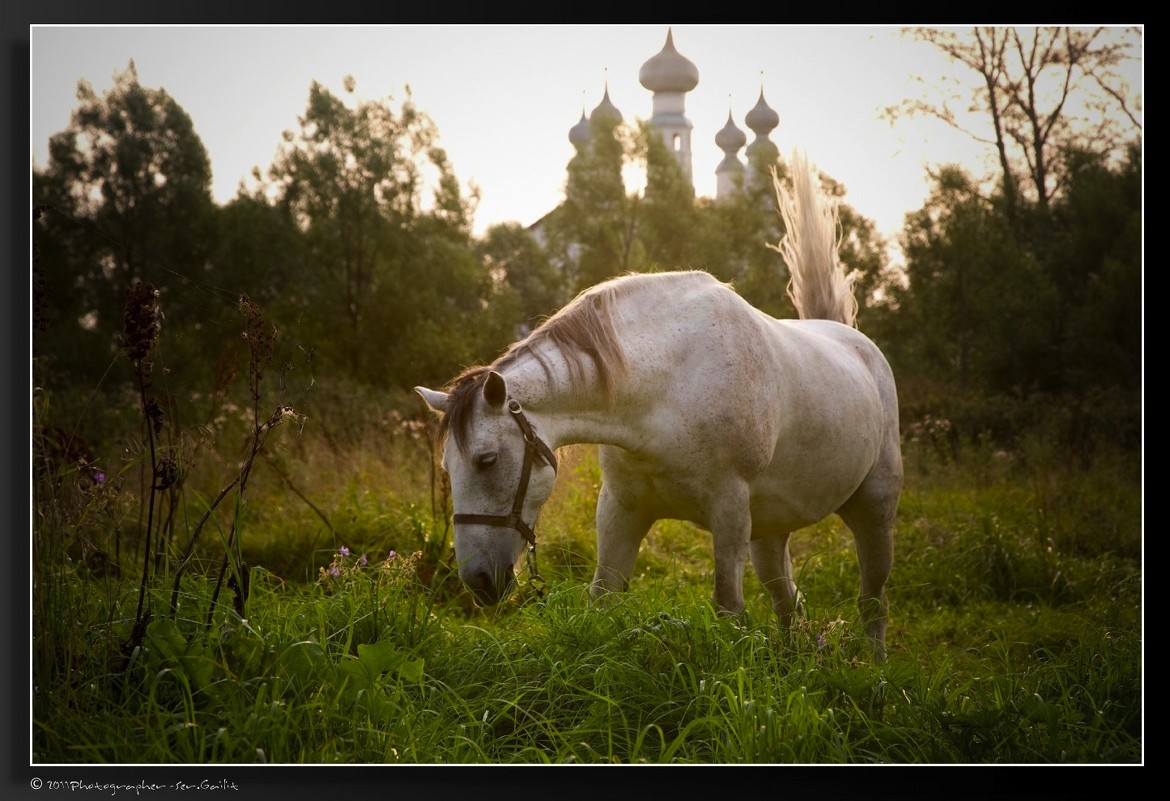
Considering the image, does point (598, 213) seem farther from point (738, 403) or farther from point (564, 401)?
point (564, 401)

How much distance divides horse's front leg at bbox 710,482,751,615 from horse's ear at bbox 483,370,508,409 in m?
0.97

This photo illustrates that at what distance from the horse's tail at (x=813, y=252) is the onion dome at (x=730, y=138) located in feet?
1.05

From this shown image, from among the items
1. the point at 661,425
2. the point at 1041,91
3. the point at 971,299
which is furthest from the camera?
the point at 971,299

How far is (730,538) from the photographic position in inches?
144

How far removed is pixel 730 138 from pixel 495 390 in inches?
113

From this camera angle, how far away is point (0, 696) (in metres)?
3.16

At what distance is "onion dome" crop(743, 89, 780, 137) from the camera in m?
4.15

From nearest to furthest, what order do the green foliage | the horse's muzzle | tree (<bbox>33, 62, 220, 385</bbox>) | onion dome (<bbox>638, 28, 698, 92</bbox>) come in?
the green foliage → the horse's muzzle → onion dome (<bbox>638, 28, 698, 92</bbox>) → tree (<bbox>33, 62, 220, 385</bbox>)

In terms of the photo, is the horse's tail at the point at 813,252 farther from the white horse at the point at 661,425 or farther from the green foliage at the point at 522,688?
the green foliage at the point at 522,688

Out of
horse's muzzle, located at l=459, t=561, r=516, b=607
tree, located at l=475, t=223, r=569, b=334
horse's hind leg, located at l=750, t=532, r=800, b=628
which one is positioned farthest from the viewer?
tree, located at l=475, t=223, r=569, b=334

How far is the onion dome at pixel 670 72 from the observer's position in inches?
153

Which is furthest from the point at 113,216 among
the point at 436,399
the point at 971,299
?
the point at 971,299

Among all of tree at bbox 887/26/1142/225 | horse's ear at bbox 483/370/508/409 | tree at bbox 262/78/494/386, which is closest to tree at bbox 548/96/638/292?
tree at bbox 262/78/494/386

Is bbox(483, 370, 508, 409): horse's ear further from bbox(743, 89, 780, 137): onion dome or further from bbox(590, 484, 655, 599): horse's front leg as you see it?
bbox(743, 89, 780, 137): onion dome
